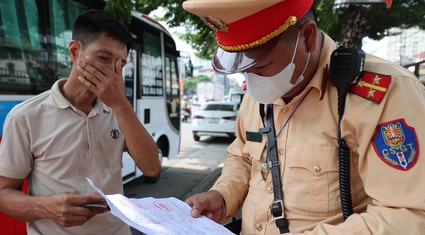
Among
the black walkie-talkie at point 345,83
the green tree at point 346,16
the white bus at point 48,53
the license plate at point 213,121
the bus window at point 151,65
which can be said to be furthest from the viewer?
the license plate at point 213,121

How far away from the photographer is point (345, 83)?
3.22 ft

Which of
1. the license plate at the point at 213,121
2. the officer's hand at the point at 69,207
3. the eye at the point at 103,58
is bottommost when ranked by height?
the license plate at the point at 213,121

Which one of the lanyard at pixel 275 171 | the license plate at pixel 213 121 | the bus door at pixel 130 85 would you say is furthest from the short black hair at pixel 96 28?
the license plate at pixel 213 121

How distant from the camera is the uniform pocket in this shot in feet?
3.32

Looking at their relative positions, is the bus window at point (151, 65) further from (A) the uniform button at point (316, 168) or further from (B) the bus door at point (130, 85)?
(A) the uniform button at point (316, 168)

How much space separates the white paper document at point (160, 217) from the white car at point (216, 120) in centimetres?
929

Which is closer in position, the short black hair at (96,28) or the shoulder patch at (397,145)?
the shoulder patch at (397,145)

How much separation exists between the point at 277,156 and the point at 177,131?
5.32m

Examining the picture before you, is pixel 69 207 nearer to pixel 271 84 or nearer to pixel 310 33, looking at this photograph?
pixel 271 84

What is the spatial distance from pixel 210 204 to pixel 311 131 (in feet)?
1.67

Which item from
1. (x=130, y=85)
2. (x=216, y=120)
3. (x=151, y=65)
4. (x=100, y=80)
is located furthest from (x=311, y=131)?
(x=216, y=120)

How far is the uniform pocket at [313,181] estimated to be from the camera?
1013mm

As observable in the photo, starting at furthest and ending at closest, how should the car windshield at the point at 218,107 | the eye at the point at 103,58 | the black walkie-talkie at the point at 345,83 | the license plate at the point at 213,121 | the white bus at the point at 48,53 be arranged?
the car windshield at the point at 218,107
the license plate at the point at 213,121
the white bus at the point at 48,53
the eye at the point at 103,58
the black walkie-talkie at the point at 345,83

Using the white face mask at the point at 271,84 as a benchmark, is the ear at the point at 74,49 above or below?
above
